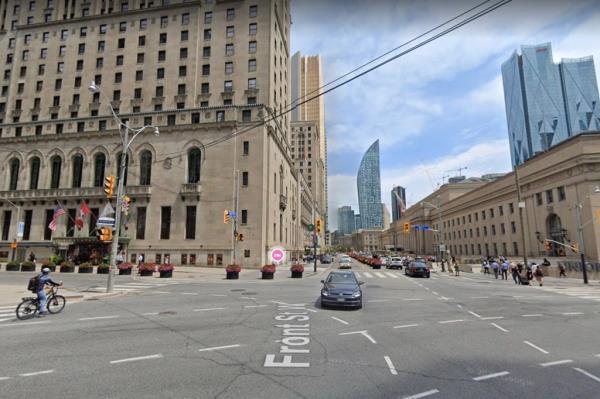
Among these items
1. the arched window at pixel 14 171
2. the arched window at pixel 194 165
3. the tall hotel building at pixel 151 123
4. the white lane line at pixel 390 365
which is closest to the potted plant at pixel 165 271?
the tall hotel building at pixel 151 123

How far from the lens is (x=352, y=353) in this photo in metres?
7.61

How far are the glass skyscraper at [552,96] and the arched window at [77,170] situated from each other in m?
167

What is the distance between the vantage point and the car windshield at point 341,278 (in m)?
14.8

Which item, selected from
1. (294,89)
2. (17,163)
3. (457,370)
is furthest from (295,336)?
(294,89)

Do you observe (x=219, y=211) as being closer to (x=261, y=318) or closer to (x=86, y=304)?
(x=86, y=304)

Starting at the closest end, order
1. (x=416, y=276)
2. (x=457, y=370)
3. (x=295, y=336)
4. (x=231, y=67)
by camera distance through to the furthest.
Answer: (x=457, y=370) → (x=295, y=336) → (x=416, y=276) → (x=231, y=67)

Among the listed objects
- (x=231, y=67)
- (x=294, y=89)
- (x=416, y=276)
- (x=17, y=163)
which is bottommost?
(x=416, y=276)

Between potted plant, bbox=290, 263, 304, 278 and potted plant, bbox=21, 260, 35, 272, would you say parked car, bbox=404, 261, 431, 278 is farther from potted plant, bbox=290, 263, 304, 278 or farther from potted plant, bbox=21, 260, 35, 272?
potted plant, bbox=21, 260, 35, 272

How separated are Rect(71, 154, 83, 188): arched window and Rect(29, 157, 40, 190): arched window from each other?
21.2 feet

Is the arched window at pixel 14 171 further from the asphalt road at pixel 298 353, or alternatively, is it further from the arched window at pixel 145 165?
the asphalt road at pixel 298 353

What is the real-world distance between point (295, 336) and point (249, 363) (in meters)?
2.45

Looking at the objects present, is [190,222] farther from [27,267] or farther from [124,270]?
[27,267]

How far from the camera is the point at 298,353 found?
7539mm

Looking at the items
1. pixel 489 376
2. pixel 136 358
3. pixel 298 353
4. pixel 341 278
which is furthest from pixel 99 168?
pixel 489 376
